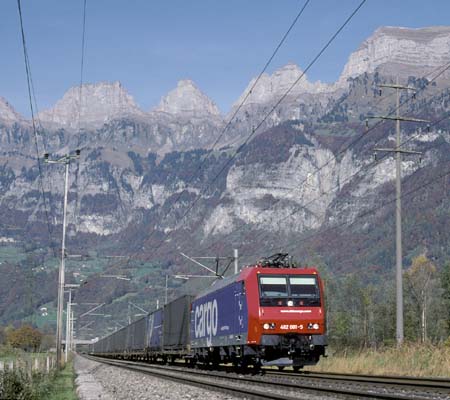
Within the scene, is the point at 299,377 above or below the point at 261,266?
below

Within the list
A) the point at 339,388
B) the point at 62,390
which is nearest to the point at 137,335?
the point at 62,390

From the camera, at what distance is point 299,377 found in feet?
95.3

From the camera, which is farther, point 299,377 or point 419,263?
→ point 419,263

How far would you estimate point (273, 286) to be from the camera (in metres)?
31.6

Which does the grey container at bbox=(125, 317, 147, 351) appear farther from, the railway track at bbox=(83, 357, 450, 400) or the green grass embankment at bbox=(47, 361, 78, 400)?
the railway track at bbox=(83, 357, 450, 400)

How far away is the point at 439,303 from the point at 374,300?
1645 inches

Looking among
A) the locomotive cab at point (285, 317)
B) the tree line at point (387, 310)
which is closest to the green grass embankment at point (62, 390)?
the locomotive cab at point (285, 317)

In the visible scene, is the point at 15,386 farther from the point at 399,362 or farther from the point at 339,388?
the point at 399,362

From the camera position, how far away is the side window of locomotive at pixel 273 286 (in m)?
31.4

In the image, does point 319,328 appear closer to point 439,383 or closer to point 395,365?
point 395,365

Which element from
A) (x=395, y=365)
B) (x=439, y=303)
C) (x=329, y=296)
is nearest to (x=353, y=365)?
(x=395, y=365)

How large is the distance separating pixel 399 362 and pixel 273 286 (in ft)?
18.7

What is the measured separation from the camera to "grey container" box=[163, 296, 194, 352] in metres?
46.9

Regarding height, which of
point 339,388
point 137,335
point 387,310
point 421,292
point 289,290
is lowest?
point 137,335
